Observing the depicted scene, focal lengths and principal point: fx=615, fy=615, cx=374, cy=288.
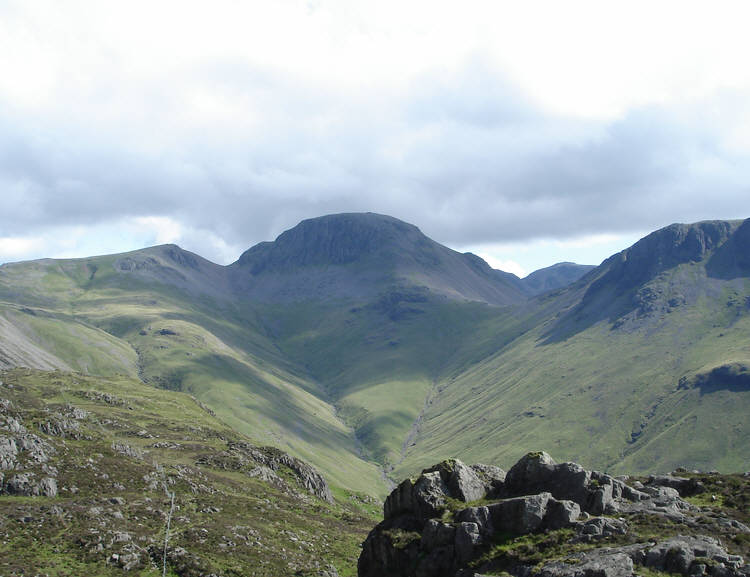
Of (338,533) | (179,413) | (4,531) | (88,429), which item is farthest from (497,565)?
(179,413)

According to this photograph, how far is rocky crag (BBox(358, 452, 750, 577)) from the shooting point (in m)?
42.6

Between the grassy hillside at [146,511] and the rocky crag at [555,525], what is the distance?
98.7ft

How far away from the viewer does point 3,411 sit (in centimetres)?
10188

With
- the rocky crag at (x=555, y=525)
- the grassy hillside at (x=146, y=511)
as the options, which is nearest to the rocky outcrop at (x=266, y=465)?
the grassy hillside at (x=146, y=511)

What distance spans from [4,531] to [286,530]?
4109cm

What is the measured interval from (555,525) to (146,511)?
60418 mm

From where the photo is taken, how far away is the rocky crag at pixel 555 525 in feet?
140

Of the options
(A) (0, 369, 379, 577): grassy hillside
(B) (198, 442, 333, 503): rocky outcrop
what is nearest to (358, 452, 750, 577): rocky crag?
(A) (0, 369, 379, 577): grassy hillside

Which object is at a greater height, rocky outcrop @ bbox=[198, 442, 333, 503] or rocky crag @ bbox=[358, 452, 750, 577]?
rocky crag @ bbox=[358, 452, 750, 577]

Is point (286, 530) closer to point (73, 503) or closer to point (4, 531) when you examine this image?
point (73, 503)

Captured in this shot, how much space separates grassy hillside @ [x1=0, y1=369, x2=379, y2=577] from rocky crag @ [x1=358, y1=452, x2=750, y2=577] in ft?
98.7

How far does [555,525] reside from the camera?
49.6 meters

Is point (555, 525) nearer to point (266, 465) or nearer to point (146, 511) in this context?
point (146, 511)

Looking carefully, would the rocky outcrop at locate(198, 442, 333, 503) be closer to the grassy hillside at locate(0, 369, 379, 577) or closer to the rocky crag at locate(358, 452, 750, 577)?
the grassy hillside at locate(0, 369, 379, 577)
